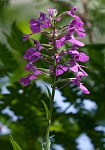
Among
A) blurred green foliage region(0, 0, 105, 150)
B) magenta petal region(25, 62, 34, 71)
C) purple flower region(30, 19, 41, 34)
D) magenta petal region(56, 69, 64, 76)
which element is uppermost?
blurred green foliage region(0, 0, 105, 150)

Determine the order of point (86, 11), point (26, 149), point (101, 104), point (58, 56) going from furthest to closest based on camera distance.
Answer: point (86, 11), point (101, 104), point (26, 149), point (58, 56)

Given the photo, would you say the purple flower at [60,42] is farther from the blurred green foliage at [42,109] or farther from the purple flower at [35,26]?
the blurred green foliage at [42,109]

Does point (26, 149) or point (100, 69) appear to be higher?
point (100, 69)

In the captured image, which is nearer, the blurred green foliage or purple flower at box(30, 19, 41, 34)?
purple flower at box(30, 19, 41, 34)

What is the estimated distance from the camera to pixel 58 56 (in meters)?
0.72

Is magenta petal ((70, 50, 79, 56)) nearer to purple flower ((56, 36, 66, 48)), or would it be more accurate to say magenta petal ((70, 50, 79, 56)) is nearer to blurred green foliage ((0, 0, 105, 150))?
purple flower ((56, 36, 66, 48))

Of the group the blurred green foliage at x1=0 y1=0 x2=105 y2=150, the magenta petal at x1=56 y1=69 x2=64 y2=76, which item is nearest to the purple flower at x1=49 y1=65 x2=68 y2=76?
the magenta petal at x1=56 y1=69 x2=64 y2=76

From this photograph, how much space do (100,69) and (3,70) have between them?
0.27 m

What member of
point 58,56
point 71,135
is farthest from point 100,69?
point 58,56

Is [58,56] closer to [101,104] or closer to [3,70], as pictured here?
[3,70]

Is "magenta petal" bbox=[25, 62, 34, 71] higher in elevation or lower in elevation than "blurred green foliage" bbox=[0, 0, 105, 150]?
lower

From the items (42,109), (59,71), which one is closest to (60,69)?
(59,71)

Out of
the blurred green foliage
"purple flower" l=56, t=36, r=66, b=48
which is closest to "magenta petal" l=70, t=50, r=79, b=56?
"purple flower" l=56, t=36, r=66, b=48

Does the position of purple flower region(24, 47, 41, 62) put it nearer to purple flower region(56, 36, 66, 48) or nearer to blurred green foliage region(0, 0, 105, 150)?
purple flower region(56, 36, 66, 48)
